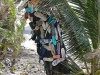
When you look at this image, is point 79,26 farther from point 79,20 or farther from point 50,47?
point 50,47

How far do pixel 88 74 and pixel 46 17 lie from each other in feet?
3.64

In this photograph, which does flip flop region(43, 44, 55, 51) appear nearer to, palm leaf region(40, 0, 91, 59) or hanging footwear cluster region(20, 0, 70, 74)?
hanging footwear cluster region(20, 0, 70, 74)

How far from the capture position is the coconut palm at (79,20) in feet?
11.4

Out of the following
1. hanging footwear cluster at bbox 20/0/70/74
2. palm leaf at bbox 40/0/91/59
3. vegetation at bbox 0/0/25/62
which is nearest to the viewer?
palm leaf at bbox 40/0/91/59

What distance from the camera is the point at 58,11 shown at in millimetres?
3633

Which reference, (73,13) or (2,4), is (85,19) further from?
(2,4)

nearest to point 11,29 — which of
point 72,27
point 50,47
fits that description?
point 50,47

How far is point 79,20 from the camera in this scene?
3619mm

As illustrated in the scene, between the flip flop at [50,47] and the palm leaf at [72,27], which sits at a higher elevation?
the palm leaf at [72,27]

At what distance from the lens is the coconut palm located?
3.47m

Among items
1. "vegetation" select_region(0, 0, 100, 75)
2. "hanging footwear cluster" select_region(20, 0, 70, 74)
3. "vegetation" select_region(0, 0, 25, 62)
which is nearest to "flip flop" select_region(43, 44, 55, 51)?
"hanging footwear cluster" select_region(20, 0, 70, 74)

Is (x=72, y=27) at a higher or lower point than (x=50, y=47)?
higher

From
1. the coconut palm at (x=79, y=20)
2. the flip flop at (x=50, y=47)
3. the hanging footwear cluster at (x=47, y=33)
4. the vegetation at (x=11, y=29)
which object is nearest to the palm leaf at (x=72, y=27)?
the coconut palm at (x=79, y=20)

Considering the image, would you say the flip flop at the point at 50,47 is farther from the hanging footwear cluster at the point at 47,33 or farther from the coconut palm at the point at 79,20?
the coconut palm at the point at 79,20
